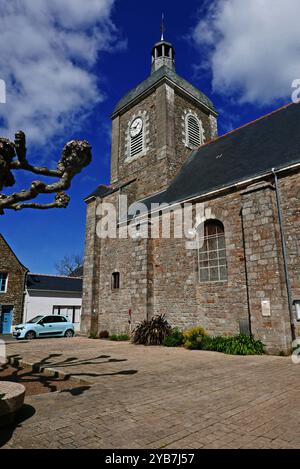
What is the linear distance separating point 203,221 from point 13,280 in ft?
56.0

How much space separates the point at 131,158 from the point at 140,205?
14.9 feet

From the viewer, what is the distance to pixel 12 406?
9.77ft

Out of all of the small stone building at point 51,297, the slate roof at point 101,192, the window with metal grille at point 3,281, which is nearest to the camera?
the slate roof at point 101,192

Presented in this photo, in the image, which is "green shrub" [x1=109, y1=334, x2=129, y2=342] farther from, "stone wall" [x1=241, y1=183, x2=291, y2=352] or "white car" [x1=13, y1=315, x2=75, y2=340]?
"stone wall" [x1=241, y1=183, x2=291, y2=352]

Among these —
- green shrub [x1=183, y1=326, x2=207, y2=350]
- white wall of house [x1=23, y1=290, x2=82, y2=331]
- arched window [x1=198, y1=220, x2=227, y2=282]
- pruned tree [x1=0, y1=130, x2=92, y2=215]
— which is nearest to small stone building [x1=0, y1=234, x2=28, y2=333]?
white wall of house [x1=23, y1=290, x2=82, y2=331]

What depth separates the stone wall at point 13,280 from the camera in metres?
21.3

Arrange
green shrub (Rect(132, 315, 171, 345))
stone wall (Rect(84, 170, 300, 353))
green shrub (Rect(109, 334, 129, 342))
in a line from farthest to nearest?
Answer: 1. green shrub (Rect(109, 334, 129, 342))
2. green shrub (Rect(132, 315, 171, 345))
3. stone wall (Rect(84, 170, 300, 353))

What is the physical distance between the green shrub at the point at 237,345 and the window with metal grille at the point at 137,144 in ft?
40.6

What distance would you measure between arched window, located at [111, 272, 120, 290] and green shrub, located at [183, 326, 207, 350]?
5572 mm

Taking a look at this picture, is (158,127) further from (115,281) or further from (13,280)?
(13,280)

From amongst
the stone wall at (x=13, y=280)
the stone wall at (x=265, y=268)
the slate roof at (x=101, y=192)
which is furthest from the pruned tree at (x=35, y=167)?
the stone wall at (x=13, y=280)

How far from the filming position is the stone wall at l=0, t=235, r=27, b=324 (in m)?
21.3

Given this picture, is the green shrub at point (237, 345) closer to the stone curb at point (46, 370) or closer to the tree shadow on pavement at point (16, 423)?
the stone curb at point (46, 370)

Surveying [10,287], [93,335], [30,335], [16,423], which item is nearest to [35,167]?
[16,423]
